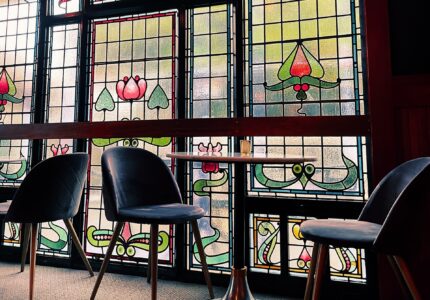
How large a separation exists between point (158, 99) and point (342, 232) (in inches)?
70.7

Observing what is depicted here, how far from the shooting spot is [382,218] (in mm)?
1661

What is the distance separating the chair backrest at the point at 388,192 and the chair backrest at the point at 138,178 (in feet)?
3.90

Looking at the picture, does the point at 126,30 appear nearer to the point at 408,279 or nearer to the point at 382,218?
the point at 382,218

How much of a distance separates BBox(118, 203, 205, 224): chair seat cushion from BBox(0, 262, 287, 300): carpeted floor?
73cm

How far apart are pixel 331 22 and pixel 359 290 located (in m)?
1.91

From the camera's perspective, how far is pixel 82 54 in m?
2.87

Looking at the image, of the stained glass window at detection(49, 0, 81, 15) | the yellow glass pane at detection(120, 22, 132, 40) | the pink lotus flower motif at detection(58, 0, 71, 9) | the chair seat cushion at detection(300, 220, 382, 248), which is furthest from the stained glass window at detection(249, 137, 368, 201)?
the pink lotus flower motif at detection(58, 0, 71, 9)

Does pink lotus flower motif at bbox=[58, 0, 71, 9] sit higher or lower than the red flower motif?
higher

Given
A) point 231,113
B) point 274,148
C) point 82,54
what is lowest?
point 274,148

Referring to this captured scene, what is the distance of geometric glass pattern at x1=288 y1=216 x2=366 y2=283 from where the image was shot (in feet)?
7.13

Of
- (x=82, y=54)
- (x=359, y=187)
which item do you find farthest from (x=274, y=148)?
(x=82, y=54)

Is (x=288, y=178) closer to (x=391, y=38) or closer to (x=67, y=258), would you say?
(x=391, y=38)

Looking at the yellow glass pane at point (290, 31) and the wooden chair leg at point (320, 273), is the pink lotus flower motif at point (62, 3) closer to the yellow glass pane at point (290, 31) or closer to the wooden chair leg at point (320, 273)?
the yellow glass pane at point (290, 31)

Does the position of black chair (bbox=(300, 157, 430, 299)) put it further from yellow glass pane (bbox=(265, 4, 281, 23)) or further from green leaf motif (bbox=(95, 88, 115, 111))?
green leaf motif (bbox=(95, 88, 115, 111))
